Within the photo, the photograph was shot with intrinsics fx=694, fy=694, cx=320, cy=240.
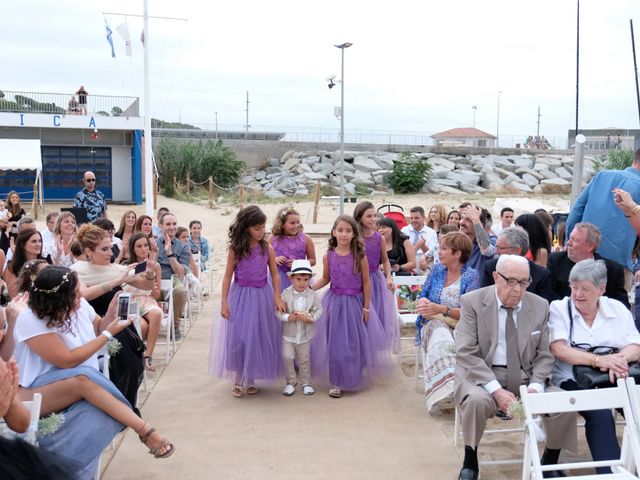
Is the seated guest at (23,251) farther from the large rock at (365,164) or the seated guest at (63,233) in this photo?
the large rock at (365,164)

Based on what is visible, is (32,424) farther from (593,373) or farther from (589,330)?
(589,330)

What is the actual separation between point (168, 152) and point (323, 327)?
2855 cm

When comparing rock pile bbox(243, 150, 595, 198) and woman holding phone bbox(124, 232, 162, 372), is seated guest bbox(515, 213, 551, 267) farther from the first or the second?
rock pile bbox(243, 150, 595, 198)

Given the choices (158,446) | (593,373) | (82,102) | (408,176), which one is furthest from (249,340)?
(408,176)

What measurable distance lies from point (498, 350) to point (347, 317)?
6.60ft

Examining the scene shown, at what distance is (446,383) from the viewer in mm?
5281

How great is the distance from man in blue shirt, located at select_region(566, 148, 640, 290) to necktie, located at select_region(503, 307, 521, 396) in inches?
64.0

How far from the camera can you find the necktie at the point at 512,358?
4.43 m

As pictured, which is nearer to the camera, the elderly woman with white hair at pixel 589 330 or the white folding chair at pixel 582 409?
the white folding chair at pixel 582 409

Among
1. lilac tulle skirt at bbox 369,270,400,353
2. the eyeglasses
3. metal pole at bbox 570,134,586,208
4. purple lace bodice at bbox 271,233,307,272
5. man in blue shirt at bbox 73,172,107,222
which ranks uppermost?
metal pole at bbox 570,134,586,208

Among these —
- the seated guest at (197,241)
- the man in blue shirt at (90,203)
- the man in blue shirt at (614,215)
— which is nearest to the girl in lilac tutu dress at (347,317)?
the man in blue shirt at (614,215)

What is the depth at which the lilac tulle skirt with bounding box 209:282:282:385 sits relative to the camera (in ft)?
20.1

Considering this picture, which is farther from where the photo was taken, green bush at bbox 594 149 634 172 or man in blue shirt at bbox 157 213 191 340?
green bush at bbox 594 149 634 172

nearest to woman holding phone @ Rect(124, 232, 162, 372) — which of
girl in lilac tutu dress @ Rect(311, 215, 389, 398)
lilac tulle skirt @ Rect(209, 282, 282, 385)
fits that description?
lilac tulle skirt @ Rect(209, 282, 282, 385)
